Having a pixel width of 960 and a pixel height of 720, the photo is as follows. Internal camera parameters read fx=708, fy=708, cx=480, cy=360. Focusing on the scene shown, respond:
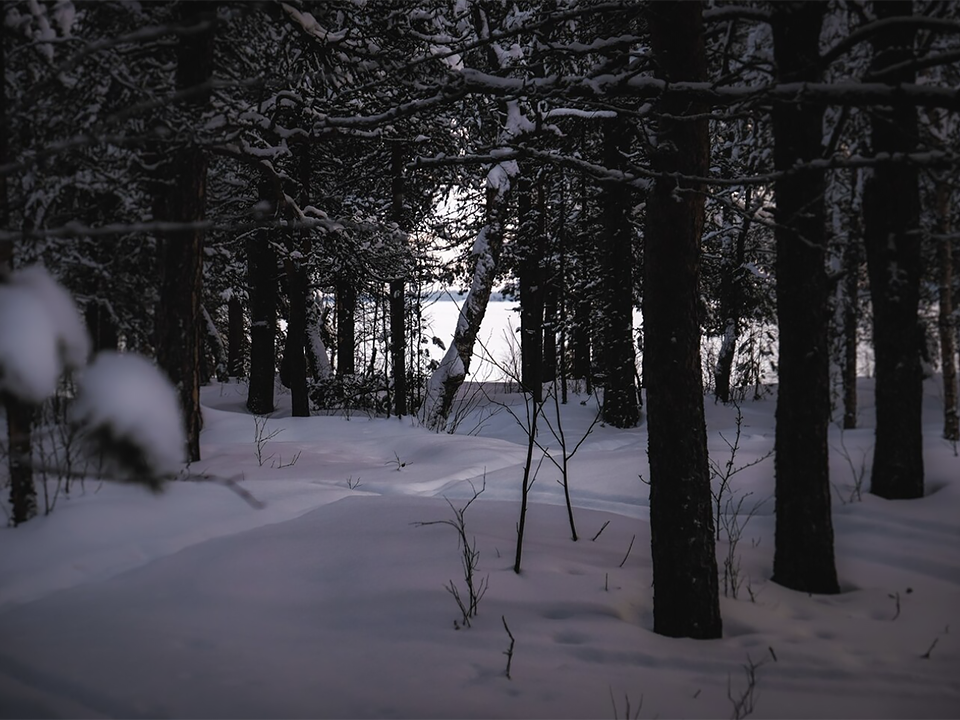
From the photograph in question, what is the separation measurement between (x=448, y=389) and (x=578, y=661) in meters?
8.49

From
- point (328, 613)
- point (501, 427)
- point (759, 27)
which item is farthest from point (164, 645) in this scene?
point (501, 427)

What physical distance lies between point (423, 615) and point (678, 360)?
2.06m

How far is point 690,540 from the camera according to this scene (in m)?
→ 3.97

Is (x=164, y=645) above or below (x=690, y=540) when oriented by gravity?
below

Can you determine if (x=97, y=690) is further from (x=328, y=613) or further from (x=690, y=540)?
(x=690, y=540)

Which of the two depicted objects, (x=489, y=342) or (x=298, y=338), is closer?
(x=489, y=342)

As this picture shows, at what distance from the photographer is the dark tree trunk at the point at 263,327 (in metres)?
13.3

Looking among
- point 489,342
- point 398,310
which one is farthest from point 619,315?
point 398,310

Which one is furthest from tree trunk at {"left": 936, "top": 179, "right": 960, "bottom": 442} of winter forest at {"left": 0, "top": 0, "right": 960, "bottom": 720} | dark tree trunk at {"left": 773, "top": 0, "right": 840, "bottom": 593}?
dark tree trunk at {"left": 773, "top": 0, "right": 840, "bottom": 593}

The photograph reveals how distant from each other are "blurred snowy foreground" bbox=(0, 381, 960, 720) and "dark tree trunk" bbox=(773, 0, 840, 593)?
38cm

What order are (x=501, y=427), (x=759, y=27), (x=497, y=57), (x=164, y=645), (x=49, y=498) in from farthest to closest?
(x=501, y=427) → (x=497, y=57) → (x=759, y=27) → (x=49, y=498) → (x=164, y=645)

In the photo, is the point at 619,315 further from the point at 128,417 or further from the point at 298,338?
the point at 128,417

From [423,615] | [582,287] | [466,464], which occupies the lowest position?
[423,615]

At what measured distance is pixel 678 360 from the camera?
3.94 metres
